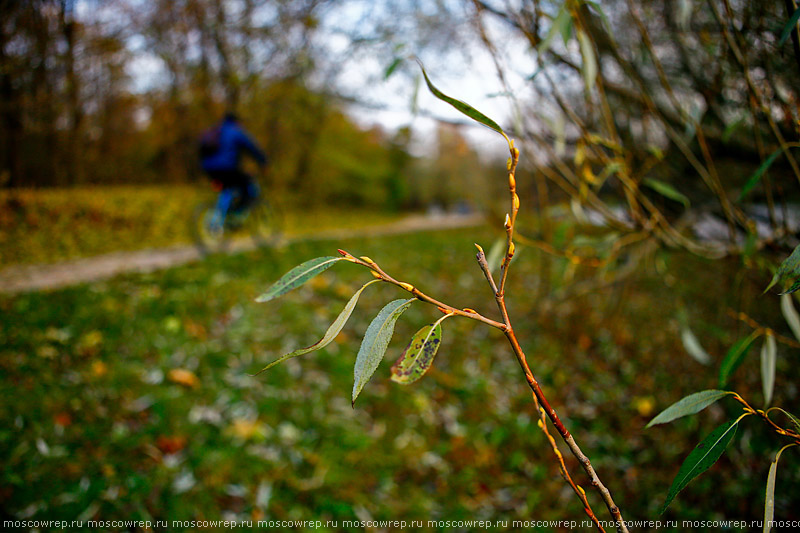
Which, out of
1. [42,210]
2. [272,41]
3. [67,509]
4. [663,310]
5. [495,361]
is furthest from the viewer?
[42,210]

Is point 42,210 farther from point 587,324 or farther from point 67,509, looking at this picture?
point 587,324

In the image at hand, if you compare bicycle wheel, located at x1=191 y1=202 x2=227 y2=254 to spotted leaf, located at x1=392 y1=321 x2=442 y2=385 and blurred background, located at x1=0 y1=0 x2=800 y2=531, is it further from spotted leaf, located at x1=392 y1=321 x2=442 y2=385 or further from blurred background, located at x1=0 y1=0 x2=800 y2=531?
spotted leaf, located at x1=392 y1=321 x2=442 y2=385

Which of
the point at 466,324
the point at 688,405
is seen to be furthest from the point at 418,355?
the point at 466,324

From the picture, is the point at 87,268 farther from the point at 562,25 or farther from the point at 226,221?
the point at 562,25

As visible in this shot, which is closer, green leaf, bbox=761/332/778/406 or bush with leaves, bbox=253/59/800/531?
bush with leaves, bbox=253/59/800/531

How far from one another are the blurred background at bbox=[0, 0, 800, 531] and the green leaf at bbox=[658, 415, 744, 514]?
33 cm

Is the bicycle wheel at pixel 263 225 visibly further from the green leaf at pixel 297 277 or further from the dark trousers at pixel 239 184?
the green leaf at pixel 297 277

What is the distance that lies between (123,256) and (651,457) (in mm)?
5740

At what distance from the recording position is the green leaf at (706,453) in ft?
1.55

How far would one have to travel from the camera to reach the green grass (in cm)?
202

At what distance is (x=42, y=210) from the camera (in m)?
5.58

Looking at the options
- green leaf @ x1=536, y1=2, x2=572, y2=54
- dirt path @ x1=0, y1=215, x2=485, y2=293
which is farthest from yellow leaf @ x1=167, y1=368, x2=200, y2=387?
green leaf @ x1=536, y1=2, x2=572, y2=54

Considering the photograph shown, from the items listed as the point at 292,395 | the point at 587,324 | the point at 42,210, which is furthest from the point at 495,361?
the point at 42,210

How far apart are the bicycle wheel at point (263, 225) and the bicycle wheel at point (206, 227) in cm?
54
